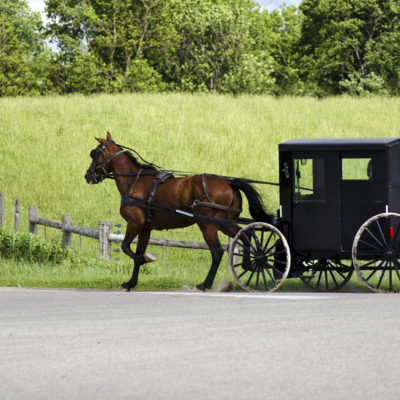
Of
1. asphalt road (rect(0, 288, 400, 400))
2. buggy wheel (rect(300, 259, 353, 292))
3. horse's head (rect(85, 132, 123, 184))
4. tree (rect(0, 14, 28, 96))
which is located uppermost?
tree (rect(0, 14, 28, 96))

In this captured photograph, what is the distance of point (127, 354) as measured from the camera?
723 cm

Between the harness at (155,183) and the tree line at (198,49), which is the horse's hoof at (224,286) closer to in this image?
the harness at (155,183)

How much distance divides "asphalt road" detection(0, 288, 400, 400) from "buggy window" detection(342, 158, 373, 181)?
1.88m

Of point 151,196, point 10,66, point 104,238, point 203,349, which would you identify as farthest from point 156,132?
point 10,66

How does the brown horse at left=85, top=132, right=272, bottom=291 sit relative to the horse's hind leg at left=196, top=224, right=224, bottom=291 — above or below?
above

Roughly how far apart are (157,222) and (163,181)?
640 mm

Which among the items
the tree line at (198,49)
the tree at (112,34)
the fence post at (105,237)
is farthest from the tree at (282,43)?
the fence post at (105,237)

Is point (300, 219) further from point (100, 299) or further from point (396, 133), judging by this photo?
point (396, 133)

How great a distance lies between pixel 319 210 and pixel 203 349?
16.5 ft

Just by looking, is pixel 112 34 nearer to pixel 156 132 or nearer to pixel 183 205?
pixel 156 132

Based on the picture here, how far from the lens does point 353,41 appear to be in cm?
5372

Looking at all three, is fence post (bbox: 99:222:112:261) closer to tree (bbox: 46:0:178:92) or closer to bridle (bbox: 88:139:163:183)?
bridle (bbox: 88:139:163:183)

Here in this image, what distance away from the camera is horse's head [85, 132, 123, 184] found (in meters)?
13.3

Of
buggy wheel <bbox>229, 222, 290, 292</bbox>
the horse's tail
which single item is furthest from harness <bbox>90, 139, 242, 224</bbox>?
buggy wheel <bbox>229, 222, 290, 292</bbox>
